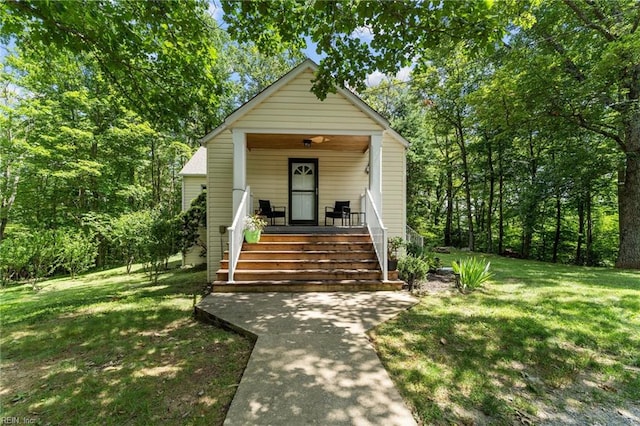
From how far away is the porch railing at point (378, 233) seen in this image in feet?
19.3

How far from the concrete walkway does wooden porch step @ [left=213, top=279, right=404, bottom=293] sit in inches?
22.9

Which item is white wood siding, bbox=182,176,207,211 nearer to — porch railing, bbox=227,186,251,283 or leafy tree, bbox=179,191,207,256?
leafy tree, bbox=179,191,207,256

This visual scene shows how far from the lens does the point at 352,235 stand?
23.4 feet

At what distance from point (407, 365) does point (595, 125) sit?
11.6m

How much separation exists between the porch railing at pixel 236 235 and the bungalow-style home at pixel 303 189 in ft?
0.07

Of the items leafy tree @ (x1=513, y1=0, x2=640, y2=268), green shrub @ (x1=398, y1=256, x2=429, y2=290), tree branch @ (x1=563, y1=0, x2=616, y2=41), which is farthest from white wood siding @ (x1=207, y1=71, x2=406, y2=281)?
tree branch @ (x1=563, y1=0, x2=616, y2=41)

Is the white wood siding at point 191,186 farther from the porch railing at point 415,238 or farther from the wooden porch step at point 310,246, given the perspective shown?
the porch railing at point 415,238

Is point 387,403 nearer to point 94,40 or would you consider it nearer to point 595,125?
point 94,40

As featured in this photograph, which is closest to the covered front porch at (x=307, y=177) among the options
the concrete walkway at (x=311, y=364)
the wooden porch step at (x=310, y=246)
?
the wooden porch step at (x=310, y=246)

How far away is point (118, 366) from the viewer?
304cm

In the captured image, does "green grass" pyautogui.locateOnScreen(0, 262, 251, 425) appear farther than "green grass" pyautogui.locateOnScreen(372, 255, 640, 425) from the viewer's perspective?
No

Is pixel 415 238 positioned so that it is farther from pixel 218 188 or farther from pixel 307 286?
pixel 218 188

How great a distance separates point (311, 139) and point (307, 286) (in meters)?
4.28

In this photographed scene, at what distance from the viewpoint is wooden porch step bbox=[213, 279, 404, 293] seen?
18.6ft
